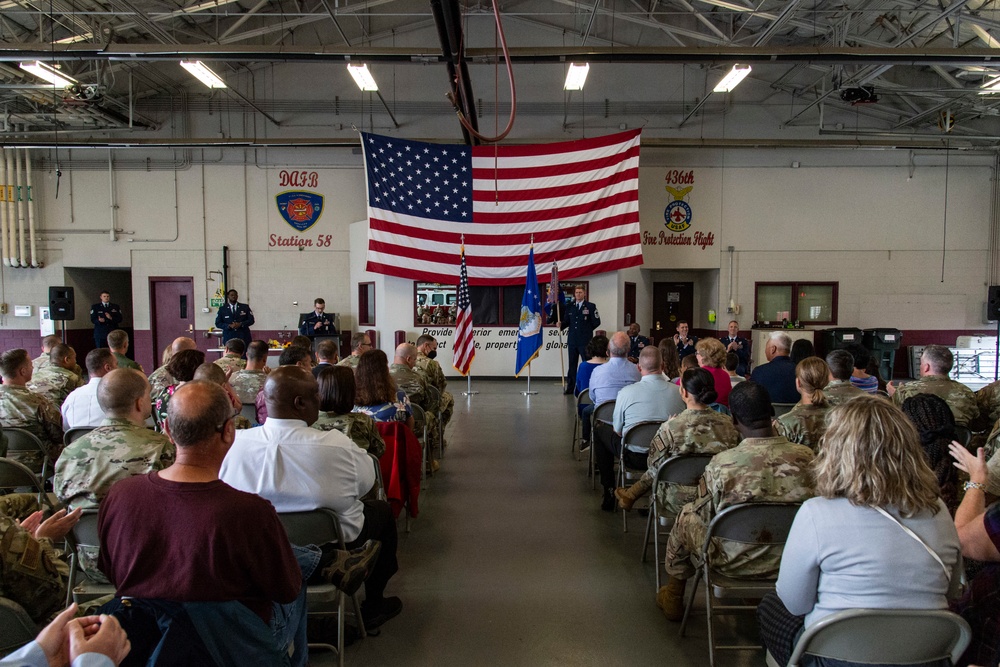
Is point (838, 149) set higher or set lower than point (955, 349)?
higher

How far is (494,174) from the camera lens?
35.4 feet

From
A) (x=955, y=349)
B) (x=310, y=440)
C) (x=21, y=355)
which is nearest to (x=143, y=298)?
(x=21, y=355)

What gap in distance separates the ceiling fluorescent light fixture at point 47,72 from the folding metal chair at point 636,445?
8622 mm

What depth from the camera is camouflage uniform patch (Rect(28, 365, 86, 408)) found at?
15.7 feet

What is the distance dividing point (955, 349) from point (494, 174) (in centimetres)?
975

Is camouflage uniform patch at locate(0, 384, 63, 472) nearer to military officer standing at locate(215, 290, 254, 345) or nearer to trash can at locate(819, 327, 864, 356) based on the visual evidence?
military officer standing at locate(215, 290, 254, 345)

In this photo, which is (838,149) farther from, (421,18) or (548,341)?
(421,18)

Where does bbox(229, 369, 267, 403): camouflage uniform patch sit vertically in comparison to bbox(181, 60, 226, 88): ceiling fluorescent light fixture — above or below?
below

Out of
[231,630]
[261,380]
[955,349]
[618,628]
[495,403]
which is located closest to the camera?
[231,630]

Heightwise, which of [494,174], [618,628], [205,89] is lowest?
[618,628]

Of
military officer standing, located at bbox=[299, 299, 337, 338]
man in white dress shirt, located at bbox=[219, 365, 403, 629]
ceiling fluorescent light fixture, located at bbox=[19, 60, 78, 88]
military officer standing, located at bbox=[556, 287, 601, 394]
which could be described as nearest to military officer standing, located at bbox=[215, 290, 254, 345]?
military officer standing, located at bbox=[299, 299, 337, 338]

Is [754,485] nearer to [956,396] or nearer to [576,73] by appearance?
[956,396]

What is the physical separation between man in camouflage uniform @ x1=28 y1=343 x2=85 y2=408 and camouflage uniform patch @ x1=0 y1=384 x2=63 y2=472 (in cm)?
89

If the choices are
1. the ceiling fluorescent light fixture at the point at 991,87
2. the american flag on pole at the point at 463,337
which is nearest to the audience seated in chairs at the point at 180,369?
the american flag on pole at the point at 463,337
